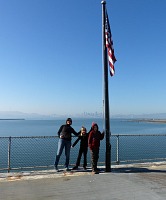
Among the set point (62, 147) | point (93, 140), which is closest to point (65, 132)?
point (62, 147)

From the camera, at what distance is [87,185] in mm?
7121

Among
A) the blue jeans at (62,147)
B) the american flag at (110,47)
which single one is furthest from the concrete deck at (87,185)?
the american flag at (110,47)

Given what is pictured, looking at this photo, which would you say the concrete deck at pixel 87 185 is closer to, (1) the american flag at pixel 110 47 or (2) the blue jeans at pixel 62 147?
(2) the blue jeans at pixel 62 147

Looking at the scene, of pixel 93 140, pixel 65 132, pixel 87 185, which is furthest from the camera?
pixel 65 132

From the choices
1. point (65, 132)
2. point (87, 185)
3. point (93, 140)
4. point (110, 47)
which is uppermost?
point (110, 47)

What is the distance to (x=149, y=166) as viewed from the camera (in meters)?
9.52

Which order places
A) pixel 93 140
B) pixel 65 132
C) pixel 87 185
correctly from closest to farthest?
pixel 87 185 → pixel 93 140 → pixel 65 132

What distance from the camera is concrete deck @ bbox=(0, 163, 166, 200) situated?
20.6ft

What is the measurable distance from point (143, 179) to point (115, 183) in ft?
2.85

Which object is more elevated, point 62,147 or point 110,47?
point 110,47

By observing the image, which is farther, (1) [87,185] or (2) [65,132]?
(2) [65,132]

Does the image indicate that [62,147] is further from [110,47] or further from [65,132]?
[110,47]

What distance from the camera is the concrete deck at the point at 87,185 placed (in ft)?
20.6

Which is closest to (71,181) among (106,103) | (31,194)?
(31,194)
